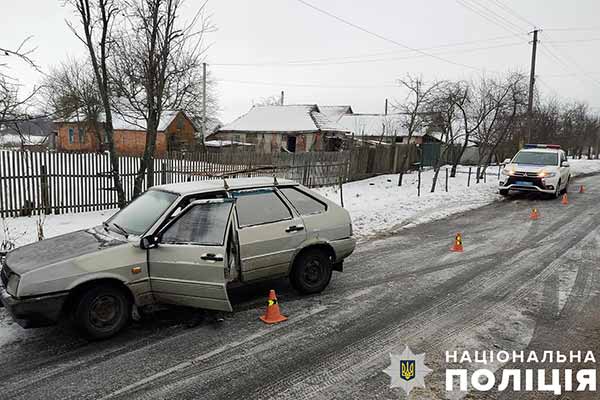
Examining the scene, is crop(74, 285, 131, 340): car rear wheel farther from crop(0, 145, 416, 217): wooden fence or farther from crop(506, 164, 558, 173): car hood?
crop(506, 164, 558, 173): car hood

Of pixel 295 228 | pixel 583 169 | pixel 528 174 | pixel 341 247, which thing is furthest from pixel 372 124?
pixel 295 228

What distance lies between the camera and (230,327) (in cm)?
495

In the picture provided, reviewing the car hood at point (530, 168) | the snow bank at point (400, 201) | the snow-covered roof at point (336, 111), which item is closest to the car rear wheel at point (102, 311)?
the snow bank at point (400, 201)

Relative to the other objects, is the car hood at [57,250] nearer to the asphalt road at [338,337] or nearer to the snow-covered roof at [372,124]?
the asphalt road at [338,337]

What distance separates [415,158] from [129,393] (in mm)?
25781

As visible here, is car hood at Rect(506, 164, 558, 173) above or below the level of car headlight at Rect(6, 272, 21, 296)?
above

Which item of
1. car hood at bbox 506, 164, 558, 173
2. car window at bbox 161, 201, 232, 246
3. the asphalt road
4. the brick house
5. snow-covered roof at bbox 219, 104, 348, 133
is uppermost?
snow-covered roof at bbox 219, 104, 348, 133

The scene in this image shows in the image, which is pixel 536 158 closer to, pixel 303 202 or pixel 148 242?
pixel 303 202

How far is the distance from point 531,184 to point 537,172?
1.53 ft

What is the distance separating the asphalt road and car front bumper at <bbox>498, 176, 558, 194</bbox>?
8586 mm

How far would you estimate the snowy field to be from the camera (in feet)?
32.0

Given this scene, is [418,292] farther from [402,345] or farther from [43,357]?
[43,357]

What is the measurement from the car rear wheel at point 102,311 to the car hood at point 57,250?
1.44 ft

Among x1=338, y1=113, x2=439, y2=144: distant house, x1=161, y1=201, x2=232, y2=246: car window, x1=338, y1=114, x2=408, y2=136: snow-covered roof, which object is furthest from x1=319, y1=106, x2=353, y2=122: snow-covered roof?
x1=161, y1=201, x2=232, y2=246: car window
